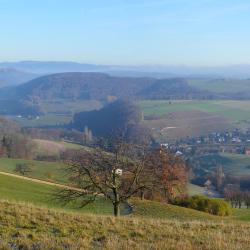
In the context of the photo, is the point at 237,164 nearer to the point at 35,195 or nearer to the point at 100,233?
the point at 35,195

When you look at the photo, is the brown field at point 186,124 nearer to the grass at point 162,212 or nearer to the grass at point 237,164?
the grass at point 237,164

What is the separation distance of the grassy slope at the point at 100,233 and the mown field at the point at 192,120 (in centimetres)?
13424

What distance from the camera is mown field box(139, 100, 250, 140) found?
16188cm

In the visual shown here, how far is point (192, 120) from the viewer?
17600 cm

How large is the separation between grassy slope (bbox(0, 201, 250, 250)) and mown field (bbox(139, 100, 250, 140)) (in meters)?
134

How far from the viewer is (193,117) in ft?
Answer: 593

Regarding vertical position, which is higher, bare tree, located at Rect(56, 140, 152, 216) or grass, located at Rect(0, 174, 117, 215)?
bare tree, located at Rect(56, 140, 152, 216)

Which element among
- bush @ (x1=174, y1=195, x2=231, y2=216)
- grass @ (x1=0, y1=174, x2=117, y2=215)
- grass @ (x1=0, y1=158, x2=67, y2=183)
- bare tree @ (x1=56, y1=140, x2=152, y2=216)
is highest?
bare tree @ (x1=56, y1=140, x2=152, y2=216)

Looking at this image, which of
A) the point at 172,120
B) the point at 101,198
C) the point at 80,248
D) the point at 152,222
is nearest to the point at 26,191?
the point at 101,198

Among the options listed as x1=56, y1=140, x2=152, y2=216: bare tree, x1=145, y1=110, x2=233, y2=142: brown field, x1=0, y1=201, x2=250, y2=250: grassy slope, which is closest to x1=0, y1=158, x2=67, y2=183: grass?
x1=56, y1=140, x2=152, y2=216: bare tree

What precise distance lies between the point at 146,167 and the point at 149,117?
159 m

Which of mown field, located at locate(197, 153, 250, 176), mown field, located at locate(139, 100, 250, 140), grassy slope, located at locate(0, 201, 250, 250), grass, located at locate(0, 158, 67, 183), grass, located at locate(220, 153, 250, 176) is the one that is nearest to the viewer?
grassy slope, located at locate(0, 201, 250, 250)

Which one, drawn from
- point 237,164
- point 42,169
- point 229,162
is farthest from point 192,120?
point 42,169

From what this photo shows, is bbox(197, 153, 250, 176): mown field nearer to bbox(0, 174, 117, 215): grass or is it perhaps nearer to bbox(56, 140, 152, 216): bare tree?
bbox(0, 174, 117, 215): grass
